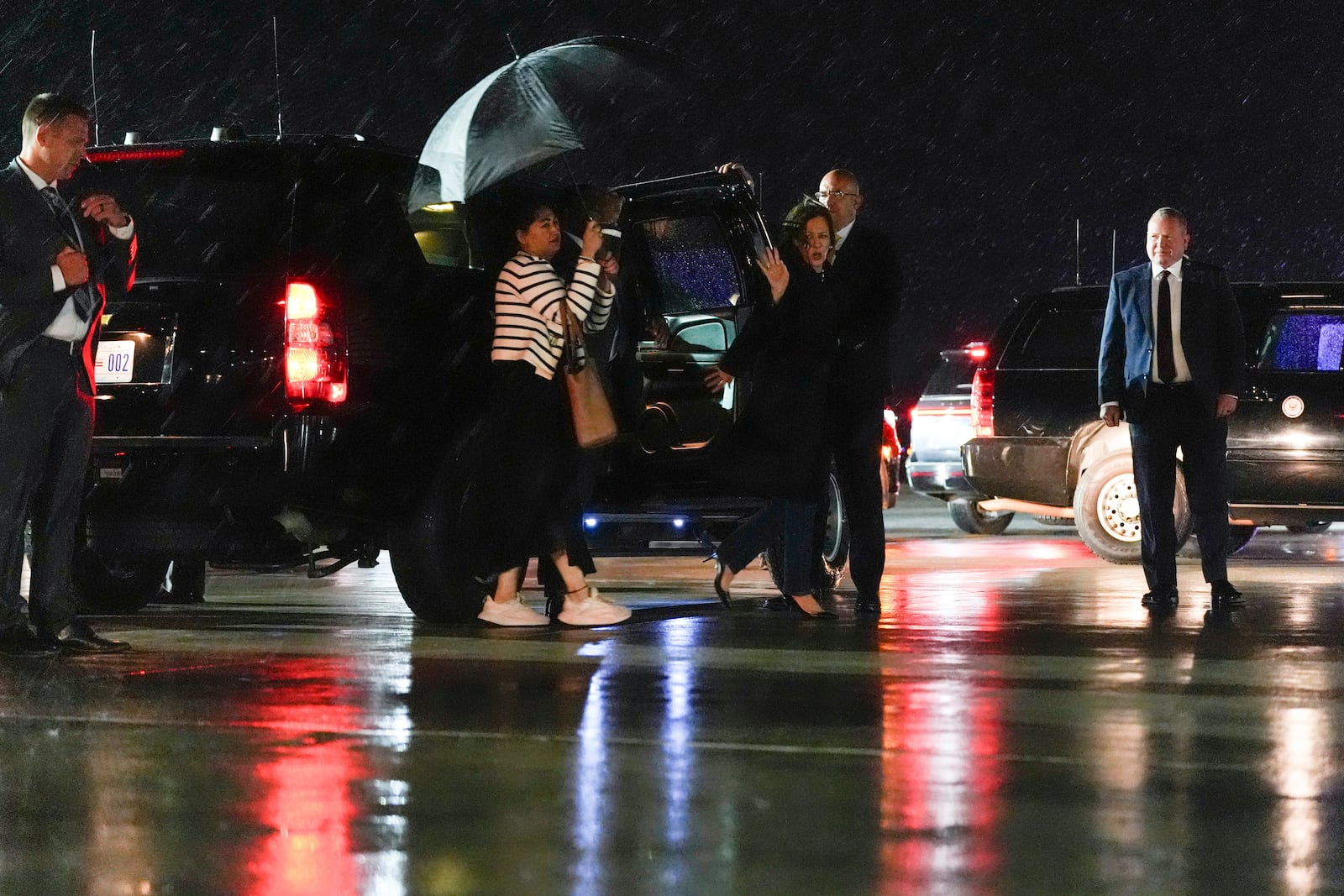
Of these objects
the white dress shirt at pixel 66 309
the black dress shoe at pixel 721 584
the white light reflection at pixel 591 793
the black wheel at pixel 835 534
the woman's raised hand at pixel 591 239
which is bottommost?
the white light reflection at pixel 591 793

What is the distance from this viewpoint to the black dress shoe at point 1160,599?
10516 millimetres

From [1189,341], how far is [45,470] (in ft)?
17.4

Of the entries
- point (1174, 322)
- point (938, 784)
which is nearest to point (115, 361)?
point (938, 784)

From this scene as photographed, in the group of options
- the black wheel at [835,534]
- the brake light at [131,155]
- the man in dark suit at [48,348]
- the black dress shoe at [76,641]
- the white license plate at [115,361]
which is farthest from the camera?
the black wheel at [835,534]

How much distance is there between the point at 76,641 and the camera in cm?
828

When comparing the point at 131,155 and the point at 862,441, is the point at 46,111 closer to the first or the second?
the point at 131,155

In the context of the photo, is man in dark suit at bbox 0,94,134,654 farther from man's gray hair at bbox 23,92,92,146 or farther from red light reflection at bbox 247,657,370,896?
red light reflection at bbox 247,657,370,896

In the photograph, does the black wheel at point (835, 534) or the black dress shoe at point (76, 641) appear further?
the black wheel at point (835, 534)

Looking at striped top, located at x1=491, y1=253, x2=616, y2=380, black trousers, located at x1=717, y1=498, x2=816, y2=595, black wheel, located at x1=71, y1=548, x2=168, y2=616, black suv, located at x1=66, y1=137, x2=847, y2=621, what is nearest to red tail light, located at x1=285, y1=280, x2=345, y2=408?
black suv, located at x1=66, y1=137, x2=847, y2=621

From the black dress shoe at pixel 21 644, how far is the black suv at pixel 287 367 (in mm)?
633

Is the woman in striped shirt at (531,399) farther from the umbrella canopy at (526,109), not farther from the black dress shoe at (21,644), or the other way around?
the black dress shoe at (21,644)

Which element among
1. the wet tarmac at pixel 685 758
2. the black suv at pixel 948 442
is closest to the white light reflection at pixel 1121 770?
the wet tarmac at pixel 685 758

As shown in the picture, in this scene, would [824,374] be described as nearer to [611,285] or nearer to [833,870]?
[611,285]

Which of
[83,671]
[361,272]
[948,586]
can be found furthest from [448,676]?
[948,586]
